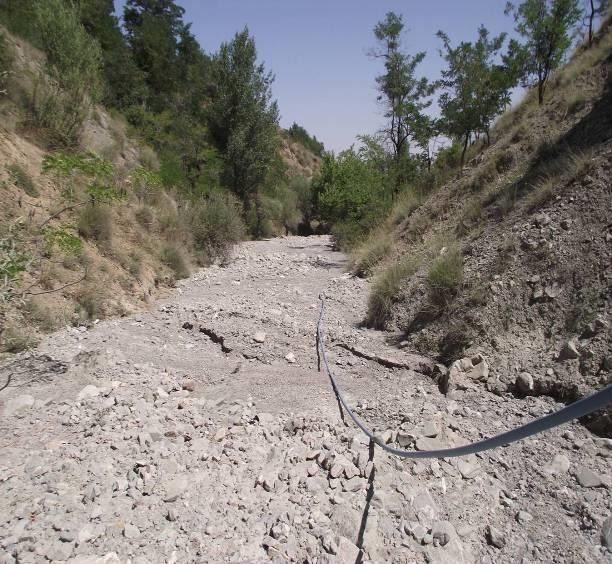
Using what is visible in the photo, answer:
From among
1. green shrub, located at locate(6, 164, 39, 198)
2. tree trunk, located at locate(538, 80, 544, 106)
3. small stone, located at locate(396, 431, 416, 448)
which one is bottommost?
small stone, located at locate(396, 431, 416, 448)

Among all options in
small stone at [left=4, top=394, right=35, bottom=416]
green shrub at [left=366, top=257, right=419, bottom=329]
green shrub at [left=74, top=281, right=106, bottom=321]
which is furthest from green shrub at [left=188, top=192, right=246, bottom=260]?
small stone at [left=4, top=394, right=35, bottom=416]

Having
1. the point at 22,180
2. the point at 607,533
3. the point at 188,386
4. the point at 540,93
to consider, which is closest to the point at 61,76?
the point at 22,180

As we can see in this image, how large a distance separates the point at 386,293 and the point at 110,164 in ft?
12.2

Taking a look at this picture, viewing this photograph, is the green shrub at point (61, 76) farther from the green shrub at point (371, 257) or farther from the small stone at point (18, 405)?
the green shrub at point (371, 257)

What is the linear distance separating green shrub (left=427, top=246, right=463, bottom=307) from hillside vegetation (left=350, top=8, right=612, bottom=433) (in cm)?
1

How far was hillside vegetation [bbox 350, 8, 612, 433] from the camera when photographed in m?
3.18

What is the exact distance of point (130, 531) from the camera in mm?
1974

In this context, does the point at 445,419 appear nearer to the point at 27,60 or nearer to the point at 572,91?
the point at 572,91

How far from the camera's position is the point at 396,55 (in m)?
11.7

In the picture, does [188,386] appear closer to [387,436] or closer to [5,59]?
[387,436]

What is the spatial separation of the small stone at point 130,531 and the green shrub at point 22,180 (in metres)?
5.36

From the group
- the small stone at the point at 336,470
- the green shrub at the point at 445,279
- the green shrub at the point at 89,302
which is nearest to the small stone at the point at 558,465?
the small stone at the point at 336,470

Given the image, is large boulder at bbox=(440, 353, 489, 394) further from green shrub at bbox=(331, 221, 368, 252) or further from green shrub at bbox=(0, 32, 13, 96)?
green shrub at bbox=(0, 32, 13, 96)

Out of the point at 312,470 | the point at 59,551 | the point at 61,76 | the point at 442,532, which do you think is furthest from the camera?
the point at 61,76
